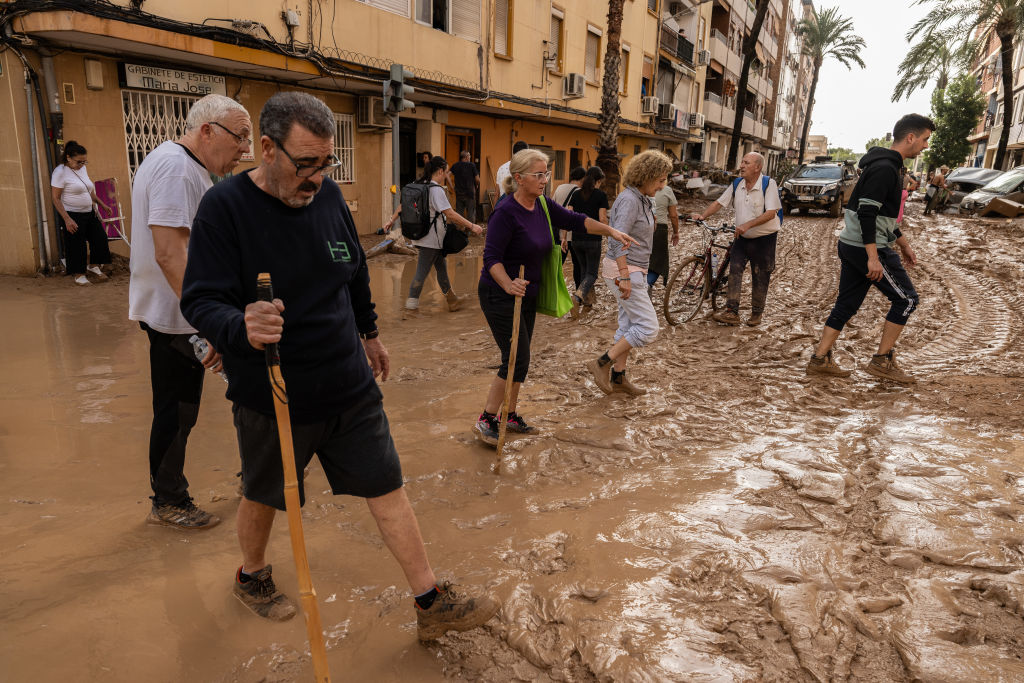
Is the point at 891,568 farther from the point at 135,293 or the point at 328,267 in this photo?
the point at 135,293

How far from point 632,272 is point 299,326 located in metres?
3.38

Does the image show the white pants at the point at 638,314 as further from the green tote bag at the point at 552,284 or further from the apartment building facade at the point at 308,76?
the apartment building facade at the point at 308,76

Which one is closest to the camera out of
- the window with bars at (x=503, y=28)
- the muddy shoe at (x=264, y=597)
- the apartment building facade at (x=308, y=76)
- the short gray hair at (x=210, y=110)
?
the muddy shoe at (x=264, y=597)

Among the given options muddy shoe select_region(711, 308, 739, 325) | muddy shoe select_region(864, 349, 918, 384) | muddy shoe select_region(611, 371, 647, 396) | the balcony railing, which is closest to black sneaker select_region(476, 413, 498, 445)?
muddy shoe select_region(611, 371, 647, 396)

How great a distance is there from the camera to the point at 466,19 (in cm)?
1591

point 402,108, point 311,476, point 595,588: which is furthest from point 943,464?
point 402,108

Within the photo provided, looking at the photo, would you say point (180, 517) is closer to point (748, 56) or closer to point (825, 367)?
point (825, 367)

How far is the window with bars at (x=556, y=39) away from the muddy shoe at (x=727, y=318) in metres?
14.4

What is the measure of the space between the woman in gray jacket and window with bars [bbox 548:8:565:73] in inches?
630

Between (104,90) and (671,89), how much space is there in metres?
27.1

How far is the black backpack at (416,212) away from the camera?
745 cm

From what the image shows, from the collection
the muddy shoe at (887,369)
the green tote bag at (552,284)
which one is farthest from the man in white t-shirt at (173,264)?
the muddy shoe at (887,369)

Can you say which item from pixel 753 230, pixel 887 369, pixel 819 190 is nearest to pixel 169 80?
pixel 753 230

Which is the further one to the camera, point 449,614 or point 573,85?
point 573,85
